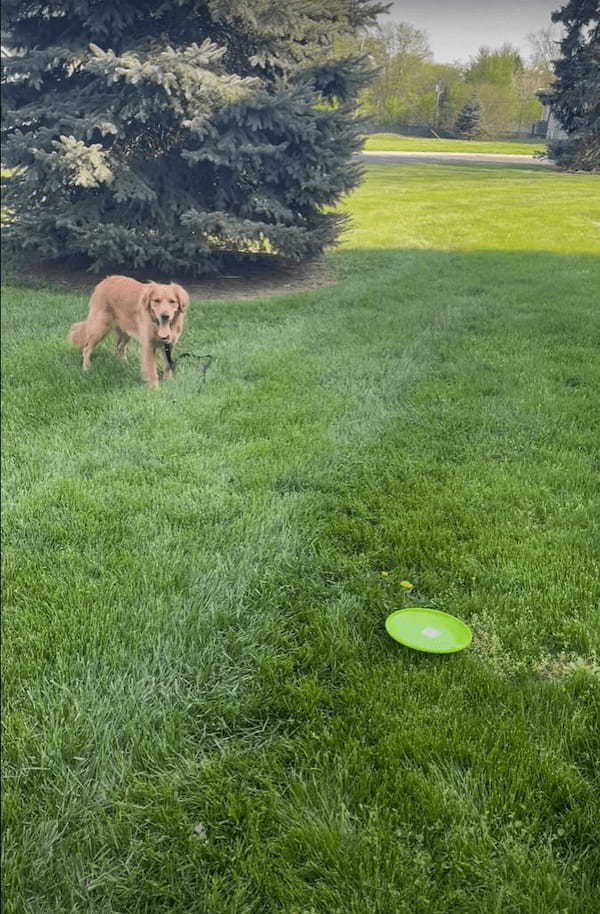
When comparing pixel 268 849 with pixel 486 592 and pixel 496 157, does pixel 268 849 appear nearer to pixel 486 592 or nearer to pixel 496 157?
pixel 486 592

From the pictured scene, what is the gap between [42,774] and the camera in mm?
1696

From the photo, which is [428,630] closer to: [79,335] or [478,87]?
[478,87]

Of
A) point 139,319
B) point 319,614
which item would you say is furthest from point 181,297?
point 319,614

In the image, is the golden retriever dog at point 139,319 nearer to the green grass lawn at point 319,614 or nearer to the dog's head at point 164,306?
the dog's head at point 164,306

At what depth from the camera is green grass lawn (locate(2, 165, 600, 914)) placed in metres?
1.47

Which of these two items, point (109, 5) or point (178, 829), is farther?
point (109, 5)

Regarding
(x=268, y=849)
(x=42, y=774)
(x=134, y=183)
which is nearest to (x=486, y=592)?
(x=268, y=849)

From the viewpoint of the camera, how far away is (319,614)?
2.26 metres

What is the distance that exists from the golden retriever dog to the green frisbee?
109 inches

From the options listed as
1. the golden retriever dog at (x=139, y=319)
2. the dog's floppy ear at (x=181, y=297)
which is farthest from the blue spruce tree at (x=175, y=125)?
the dog's floppy ear at (x=181, y=297)

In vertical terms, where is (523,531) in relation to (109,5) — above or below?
below

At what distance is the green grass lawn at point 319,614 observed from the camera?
147cm

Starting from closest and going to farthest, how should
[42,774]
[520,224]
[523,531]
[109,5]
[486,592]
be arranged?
1. [42,774]
2. [486,592]
3. [523,531]
4. [520,224]
5. [109,5]

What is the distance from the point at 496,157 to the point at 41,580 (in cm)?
355
